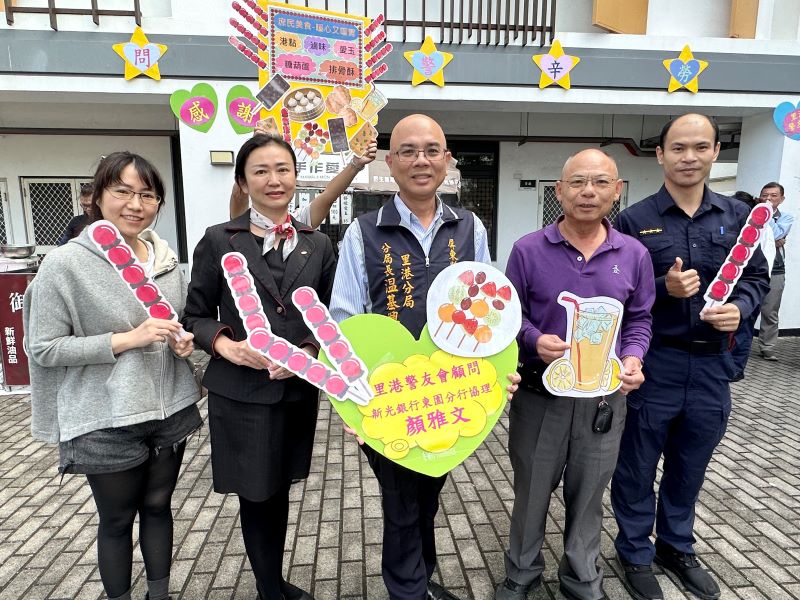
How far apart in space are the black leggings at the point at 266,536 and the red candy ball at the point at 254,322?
2.36ft

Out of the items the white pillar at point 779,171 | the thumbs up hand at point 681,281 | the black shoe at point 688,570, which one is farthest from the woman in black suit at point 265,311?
the white pillar at point 779,171

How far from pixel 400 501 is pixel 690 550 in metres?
1.50

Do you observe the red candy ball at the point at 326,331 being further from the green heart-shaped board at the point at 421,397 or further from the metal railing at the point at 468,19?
the metal railing at the point at 468,19

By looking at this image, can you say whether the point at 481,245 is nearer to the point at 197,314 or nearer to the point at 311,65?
the point at 197,314

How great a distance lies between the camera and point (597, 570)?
218cm

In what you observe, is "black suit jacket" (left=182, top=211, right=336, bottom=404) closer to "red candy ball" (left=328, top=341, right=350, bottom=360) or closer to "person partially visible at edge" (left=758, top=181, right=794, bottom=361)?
"red candy ball" (left=328, top=341, right=350, bottom=360)

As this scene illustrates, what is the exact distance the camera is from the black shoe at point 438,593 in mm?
2180

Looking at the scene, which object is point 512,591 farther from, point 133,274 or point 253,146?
point 253,146

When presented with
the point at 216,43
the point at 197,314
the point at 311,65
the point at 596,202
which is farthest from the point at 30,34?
the point at 596,202

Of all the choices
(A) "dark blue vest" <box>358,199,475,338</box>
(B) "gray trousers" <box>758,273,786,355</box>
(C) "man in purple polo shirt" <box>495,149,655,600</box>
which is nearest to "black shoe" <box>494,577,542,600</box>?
(C) "man in purple polo shirt" <box>495,149,655,600</box>

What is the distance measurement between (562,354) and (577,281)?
295 mm

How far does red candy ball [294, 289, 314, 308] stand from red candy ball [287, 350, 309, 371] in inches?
6.5

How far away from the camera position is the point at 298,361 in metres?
1.62

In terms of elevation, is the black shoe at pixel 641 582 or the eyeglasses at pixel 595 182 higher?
the eyeglasses at pixel 595 182
